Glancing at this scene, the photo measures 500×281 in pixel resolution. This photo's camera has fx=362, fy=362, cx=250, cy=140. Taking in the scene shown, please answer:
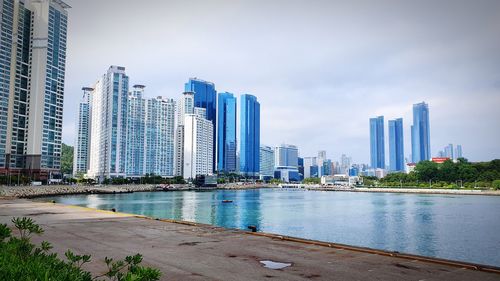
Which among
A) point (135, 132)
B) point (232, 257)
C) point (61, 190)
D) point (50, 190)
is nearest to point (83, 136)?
point (135, 132)

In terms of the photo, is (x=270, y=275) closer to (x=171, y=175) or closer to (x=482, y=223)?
(x=482, y=223)

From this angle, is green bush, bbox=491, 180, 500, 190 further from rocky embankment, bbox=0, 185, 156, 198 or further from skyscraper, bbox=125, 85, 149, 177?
skyscraper, bbox=125, 85, 149, 177

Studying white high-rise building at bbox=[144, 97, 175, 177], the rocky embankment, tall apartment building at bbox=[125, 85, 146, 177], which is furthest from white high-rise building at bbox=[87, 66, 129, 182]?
the rocky embankment

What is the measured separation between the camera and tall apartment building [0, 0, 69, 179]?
377 ft

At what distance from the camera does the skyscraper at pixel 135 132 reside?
17012 centimetres

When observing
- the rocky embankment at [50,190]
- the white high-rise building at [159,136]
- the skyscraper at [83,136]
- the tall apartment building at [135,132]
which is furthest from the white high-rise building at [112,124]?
the skyscraper at [83,136]

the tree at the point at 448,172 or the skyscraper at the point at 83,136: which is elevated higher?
the skyscraper at the point at 83,136

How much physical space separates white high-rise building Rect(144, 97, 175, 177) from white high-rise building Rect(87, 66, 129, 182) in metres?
15.8

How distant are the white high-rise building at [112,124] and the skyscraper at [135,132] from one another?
3182 millimetres

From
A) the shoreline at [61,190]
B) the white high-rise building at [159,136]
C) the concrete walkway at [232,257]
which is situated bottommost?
the shoreline at [61,190]

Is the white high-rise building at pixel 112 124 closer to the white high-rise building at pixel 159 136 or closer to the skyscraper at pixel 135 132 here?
the skyscraper at pixel 135 132

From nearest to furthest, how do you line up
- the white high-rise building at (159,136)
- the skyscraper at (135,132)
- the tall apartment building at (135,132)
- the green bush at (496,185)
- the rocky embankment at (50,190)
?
the rocky embankment at (50,190) → the green bush at (496,185) → the tall apartment building at (135,132) → the skyscraper at (135,132) → the white high-rise building at (159,136)

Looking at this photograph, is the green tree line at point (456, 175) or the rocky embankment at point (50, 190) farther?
the green tree line at point (456, 175)

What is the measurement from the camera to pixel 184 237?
59.1 feet
